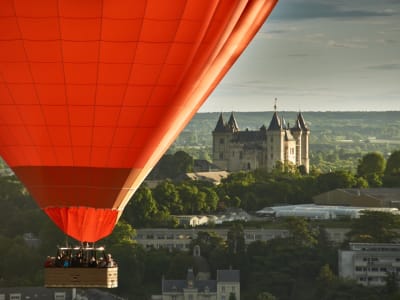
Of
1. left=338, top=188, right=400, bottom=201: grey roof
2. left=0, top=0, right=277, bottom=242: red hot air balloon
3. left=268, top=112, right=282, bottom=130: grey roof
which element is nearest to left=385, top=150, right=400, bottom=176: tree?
left=338, top=188, right=400, bottom=201: grey roof

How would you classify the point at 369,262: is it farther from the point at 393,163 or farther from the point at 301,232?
the point at 393,163

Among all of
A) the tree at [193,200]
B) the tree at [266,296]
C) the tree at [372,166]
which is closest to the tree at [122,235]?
the tree at [266,296]

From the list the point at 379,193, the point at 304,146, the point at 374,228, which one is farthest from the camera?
the point at 304,146

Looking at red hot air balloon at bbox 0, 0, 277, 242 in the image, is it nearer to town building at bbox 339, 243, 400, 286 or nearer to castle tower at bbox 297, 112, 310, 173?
town building at bbox 339, 243, 400, 286

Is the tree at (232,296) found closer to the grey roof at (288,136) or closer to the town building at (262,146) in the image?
the town building at (262,146)

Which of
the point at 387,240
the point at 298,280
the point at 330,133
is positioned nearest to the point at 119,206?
the point at 298,280

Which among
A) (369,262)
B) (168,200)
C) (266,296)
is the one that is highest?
(168,200)

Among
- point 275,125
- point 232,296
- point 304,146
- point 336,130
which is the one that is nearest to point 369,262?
point 232,296
